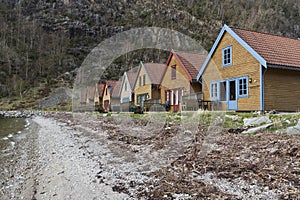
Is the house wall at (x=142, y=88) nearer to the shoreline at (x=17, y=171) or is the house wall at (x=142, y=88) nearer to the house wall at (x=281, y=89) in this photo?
the house wall at (x=281, y=89)

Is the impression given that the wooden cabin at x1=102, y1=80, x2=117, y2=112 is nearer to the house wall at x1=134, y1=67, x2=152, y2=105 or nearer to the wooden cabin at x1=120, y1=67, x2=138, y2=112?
the wooden cabin at x1=120, y1=67, x2=138, y2=112

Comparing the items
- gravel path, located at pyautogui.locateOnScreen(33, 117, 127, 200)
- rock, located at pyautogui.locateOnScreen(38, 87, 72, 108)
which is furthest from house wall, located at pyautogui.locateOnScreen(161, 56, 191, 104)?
rock, located at pyautogui.locateOnScreen(38, 87, 72, 108)

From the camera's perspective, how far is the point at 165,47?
52031 millimetres

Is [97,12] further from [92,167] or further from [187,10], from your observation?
[92,167]

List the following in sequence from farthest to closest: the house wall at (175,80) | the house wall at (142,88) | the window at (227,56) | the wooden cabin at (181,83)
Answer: the house wall at (142,88) → the house wall at (175,80) → the wooden cabin at (181,83) → the window at (227,56)

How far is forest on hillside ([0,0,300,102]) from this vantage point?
205 feet

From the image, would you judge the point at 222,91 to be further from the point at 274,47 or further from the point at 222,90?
the point at 274,47

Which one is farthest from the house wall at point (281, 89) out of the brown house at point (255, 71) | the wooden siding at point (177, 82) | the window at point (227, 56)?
the wooden siding at point (177, 82)

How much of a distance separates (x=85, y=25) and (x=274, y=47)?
91250 mm

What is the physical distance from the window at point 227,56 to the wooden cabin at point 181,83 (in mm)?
2944

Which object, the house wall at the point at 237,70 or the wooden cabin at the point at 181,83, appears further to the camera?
the wooden cabin at the point at 181,83

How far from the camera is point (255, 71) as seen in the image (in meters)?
12.5

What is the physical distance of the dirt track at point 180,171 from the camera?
12.4 ft

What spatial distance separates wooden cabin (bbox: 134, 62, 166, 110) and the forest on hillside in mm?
22976
